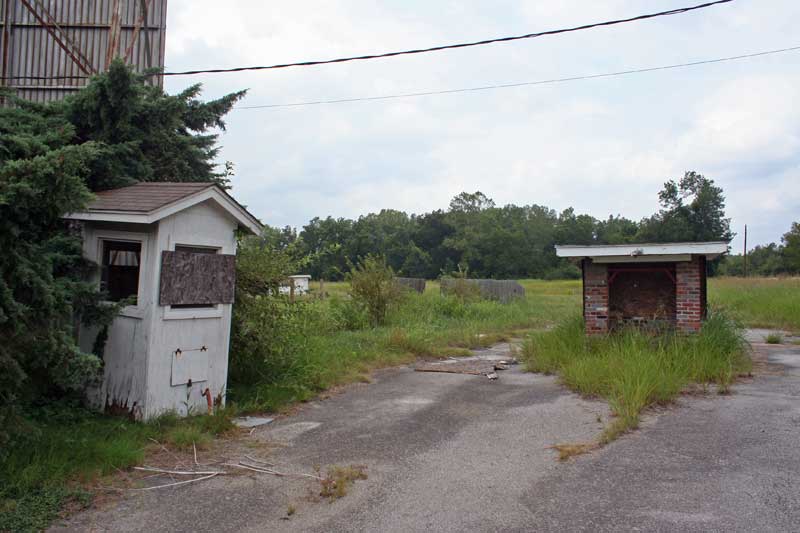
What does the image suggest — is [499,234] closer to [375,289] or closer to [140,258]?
[375,289]

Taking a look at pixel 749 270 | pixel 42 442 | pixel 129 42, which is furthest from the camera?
pixel 749 270

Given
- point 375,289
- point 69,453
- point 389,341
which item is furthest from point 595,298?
point 69,453

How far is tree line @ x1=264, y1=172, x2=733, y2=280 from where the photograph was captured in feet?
235

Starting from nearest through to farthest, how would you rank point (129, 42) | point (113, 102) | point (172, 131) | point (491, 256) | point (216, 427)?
1. point (216, 427)
2. point (113, 102)
3. point (172, 131)
4. point (129, 42)
5. point (491, 256)

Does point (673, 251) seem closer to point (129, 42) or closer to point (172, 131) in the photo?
point (172, 131)

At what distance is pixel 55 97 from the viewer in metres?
11.6

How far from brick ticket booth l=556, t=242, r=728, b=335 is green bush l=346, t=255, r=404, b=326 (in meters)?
5.80

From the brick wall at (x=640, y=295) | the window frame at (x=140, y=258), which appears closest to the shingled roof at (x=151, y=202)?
the window frame at (x=140, y=258)

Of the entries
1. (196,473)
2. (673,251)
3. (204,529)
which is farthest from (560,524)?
(673,251)

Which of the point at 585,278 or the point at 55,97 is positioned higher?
the point at 55,97

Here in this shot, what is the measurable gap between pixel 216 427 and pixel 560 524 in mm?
3771

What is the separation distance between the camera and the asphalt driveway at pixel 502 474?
4.43 metres

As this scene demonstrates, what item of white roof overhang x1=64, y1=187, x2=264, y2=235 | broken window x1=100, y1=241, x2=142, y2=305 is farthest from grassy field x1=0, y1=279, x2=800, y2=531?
white roof overhang x1=64, y1=187, x2=264, y2=235

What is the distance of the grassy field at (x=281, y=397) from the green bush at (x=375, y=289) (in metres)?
0.53
